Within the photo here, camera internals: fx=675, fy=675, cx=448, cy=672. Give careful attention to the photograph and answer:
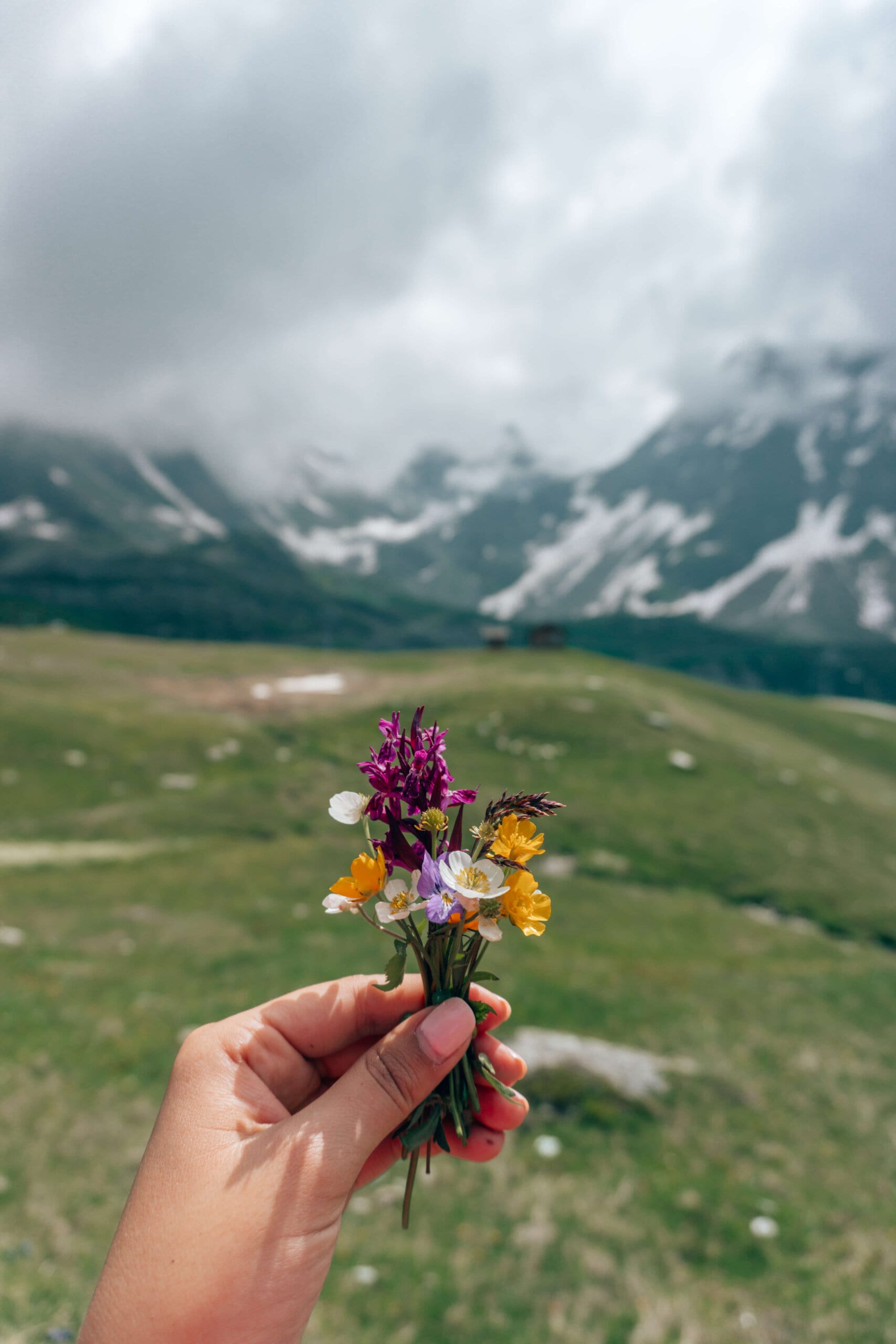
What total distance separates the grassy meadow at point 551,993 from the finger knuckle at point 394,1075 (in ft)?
20.5

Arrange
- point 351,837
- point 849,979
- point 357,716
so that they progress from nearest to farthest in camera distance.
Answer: point 849,979, point 351,837, point 357,716

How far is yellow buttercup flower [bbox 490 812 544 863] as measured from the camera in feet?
11.0

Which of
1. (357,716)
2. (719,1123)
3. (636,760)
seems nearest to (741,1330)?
(719,1123)

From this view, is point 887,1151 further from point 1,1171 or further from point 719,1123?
point 1,1171

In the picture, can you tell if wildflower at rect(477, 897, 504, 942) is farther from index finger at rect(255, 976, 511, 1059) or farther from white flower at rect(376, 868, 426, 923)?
index finger at rect(255, 976, 511, 1059)

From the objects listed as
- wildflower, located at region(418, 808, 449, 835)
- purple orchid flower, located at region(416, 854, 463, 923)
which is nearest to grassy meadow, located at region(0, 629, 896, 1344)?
purple orchid flower, located at region(416, 854, 463, 923)

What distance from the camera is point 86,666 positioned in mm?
60281

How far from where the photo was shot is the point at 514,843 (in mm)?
3373

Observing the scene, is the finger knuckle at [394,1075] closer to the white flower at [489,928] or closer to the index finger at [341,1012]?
the index finger at [341,1012]

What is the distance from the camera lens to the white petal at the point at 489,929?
10.4ft

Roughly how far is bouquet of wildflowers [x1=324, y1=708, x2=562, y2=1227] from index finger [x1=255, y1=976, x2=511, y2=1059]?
482mm

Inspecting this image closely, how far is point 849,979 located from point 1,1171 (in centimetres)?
2219

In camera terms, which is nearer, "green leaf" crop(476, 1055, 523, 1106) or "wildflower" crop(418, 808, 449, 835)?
"wildflower" crop(418, 808, 449, 835)

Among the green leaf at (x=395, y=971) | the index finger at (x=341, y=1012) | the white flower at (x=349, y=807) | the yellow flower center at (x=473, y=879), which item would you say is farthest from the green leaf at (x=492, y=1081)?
the white flower at (x=349, y=807)
